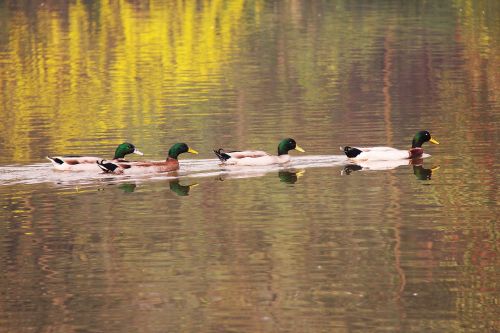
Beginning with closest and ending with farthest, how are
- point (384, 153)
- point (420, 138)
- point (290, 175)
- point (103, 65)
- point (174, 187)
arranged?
point (174, 187) < point (290, 175) < point (384, 153) < point (420, 138) < point (103, 65)

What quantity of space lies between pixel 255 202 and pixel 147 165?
14.4ft

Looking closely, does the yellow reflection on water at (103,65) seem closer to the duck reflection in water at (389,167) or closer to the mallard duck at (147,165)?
the mallard duck at (147,165)

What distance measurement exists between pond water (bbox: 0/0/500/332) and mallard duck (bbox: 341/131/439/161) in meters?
0.34

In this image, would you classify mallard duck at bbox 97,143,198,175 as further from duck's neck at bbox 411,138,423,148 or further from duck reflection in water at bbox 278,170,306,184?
duck's neck at bbox 411,138,423,148

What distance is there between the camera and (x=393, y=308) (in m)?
18.0

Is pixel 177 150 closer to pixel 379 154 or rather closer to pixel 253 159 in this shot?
pixel 253 159

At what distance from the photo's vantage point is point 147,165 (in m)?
29.2

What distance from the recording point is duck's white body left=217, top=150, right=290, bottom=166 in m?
29.4

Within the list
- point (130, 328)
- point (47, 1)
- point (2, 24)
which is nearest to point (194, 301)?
point (130, 328)

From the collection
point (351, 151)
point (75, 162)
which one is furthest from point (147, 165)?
point (351, 151)

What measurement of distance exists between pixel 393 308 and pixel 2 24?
216ft

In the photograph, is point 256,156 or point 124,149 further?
point 124,149

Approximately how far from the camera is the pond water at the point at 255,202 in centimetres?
1836

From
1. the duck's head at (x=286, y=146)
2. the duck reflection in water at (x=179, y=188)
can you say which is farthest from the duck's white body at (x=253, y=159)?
the duck reflection in water at (x=179, y=188)
